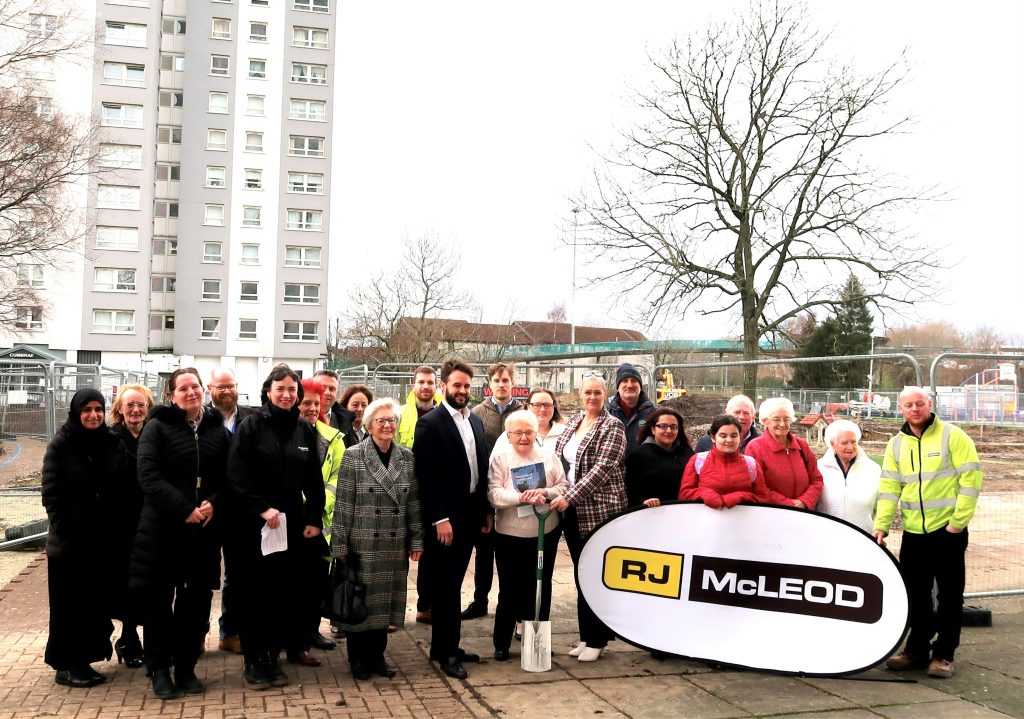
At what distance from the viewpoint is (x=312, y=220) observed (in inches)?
2352

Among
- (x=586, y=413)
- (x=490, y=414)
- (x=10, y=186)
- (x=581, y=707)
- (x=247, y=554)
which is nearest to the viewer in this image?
(x=581, y=707)

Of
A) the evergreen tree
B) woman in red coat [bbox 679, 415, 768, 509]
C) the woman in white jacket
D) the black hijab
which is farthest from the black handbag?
the evergreen tree

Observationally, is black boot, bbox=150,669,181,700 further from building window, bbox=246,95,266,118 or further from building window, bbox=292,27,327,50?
building window, bbox=292,27,327,50

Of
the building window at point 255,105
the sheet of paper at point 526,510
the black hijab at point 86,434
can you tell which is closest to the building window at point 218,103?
the building window at point 255,105

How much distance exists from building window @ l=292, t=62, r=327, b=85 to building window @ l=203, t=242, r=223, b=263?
1211 cm

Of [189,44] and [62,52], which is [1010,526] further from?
[189,44]

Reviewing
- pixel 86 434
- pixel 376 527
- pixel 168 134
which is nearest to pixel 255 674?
pixel 376 527

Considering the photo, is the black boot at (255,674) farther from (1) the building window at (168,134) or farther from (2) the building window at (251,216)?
(1) the building window at (168,134)

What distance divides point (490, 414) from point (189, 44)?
5830 centimetres

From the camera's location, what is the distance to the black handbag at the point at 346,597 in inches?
225

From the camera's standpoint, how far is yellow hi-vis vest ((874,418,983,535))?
6020 millimetres

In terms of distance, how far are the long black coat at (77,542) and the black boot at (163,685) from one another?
0.53 metres

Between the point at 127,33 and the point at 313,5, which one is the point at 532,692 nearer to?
the point at 127,33

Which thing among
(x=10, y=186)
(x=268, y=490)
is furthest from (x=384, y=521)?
(x=10, y=186)
